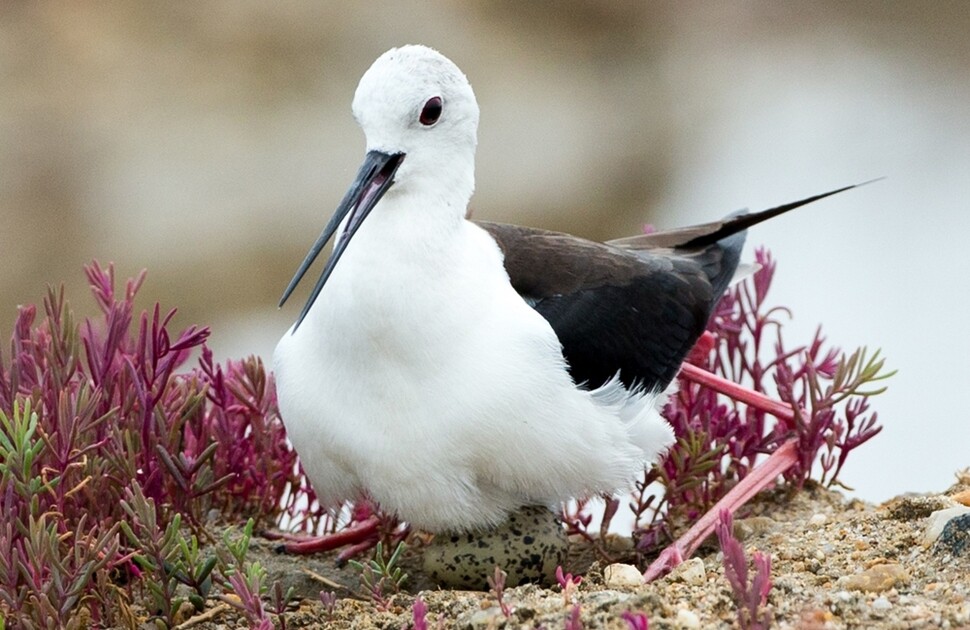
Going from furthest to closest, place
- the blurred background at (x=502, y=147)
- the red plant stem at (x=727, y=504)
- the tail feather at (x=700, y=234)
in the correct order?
the blurred background at (x=502, y=147) → the tail feather at (x=700, y=234) → the red plant stem at (x=727, y=504)

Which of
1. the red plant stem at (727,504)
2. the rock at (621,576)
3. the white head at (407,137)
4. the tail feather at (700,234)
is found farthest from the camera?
the tail feather at (700,234)

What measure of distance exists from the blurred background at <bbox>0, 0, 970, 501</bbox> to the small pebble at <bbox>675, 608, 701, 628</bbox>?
5.10m

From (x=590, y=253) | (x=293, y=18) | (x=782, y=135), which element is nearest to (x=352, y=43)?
(x=293, y=18)

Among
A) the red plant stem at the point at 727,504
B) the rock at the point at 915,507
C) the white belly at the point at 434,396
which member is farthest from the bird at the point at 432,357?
the rock at the point at 915,507

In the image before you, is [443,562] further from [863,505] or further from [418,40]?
[418,40]

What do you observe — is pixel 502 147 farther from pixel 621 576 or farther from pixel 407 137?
pixel 621 576

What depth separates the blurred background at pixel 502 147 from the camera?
377 inches

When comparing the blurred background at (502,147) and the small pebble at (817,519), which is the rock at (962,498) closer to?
the small pebble at (817,519)

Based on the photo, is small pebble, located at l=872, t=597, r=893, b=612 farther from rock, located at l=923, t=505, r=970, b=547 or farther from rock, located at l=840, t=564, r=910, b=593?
rock, located at l=923, t=505, r=970, b=547

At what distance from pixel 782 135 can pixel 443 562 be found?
30.1 feet

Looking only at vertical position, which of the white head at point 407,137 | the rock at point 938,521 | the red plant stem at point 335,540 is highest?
the white head at point 407,137

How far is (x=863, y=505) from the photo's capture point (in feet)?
14.8

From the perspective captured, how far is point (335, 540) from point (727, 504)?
1195 millimetres

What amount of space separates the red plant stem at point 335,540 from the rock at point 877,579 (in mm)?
1513
